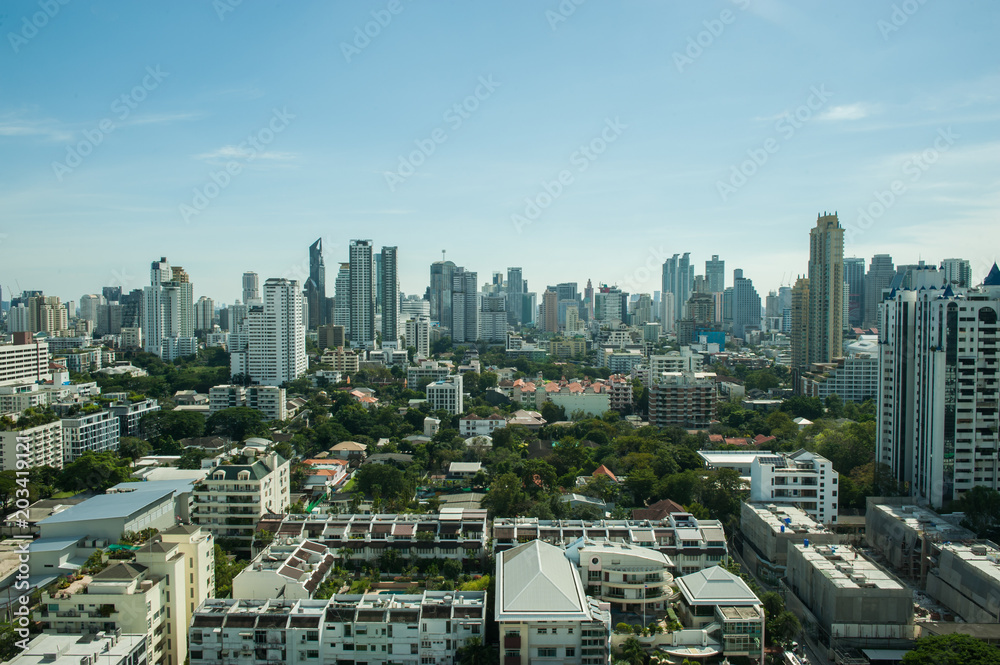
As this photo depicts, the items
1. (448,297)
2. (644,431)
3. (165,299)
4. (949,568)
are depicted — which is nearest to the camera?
(949,568)

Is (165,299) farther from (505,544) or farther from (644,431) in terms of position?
(505,544)

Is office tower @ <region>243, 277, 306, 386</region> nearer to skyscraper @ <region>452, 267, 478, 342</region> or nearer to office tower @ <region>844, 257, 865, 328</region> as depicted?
skyscraper @ <region>452, 267, 478, 342</region>

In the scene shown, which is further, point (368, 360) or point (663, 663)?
point (368, 360)

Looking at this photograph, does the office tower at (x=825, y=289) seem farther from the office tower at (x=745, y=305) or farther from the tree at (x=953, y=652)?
the office tower at (x=745, y=305)

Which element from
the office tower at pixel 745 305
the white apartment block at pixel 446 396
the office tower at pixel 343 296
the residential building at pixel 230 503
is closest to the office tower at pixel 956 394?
the residential building at pixel 230 503

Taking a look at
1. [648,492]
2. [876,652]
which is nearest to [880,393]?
[648,492]

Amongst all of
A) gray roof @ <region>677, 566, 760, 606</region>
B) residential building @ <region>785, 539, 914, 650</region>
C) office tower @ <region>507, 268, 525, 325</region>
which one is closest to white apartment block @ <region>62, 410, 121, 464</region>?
gray roof @ <region>677, 566, 760, 606</region>
